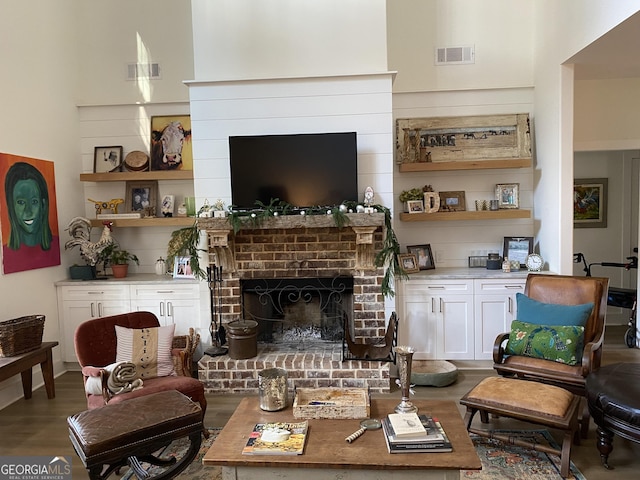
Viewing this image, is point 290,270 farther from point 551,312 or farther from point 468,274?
point 551,312

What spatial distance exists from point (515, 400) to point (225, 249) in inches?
105

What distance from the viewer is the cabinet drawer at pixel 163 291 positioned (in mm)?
4402

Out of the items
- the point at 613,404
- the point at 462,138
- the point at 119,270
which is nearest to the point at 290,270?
the point at 119,270

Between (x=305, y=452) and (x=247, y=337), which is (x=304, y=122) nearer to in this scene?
(x=247, y=337)

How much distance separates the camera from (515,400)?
2656 millimetres

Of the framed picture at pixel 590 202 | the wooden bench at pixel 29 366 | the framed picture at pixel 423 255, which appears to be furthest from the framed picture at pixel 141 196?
the framed picture at pixel 590 202

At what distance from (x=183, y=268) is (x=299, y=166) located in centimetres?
158

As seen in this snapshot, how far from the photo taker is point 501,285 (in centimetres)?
423

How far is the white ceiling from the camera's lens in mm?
3234

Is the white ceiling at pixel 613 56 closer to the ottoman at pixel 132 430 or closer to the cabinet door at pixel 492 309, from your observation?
the cabinet door at pixel 492 309

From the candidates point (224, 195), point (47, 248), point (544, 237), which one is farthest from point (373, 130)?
point (47, 248)

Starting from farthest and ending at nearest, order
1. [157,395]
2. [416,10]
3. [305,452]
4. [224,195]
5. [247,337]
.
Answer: [416,10], [224,195], [247,337], [157,395], [305,452]

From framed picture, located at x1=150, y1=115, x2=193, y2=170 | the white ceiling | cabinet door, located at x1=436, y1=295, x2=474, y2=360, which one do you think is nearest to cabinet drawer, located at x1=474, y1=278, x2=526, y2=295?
cabinet door, located at x1=436, y1=295, x2=474, y2=360

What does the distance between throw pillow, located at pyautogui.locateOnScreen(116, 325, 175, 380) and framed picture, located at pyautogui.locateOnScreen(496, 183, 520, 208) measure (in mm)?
3445
